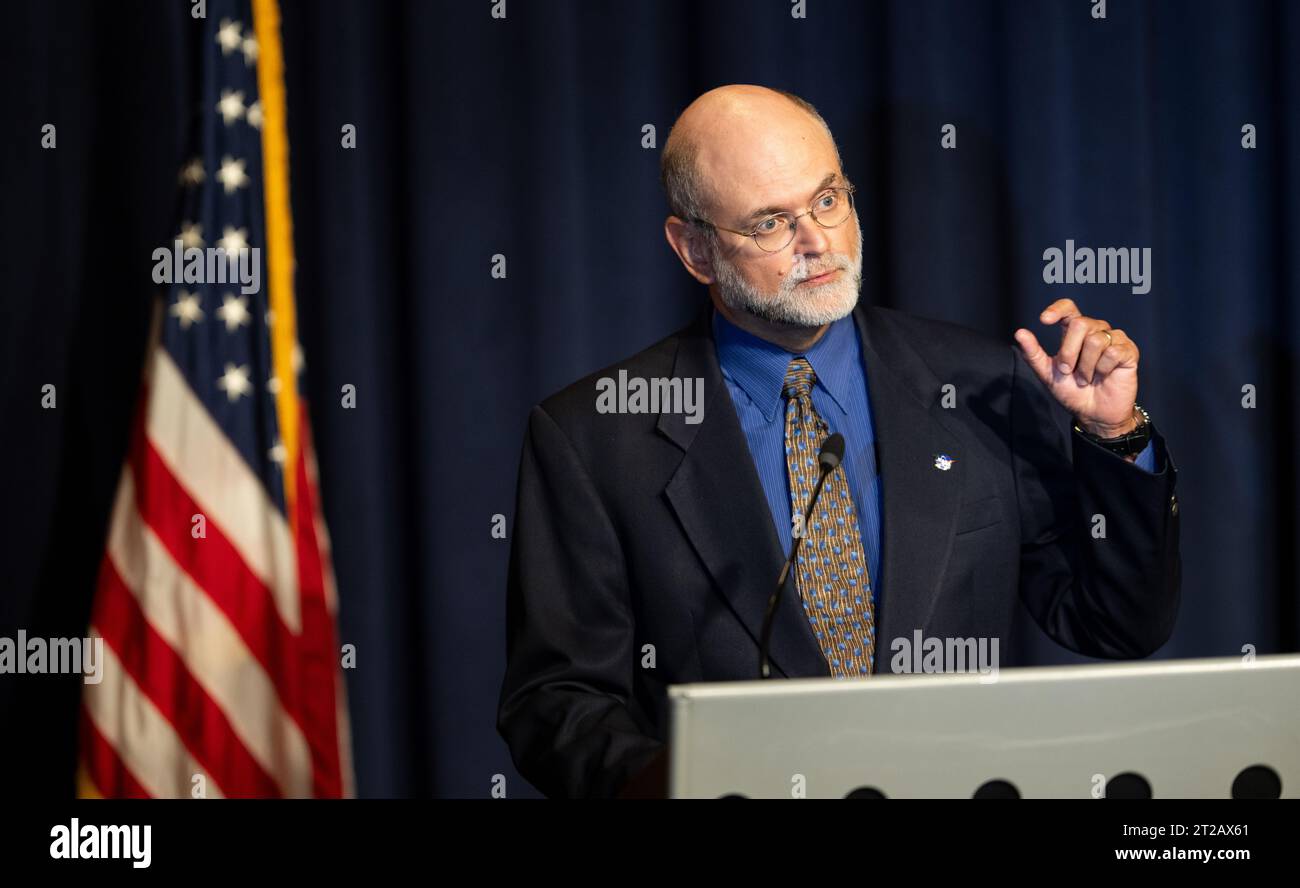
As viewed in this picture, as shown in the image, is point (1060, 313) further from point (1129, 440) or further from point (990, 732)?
point (990, 732)

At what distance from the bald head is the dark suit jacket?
0.25 m

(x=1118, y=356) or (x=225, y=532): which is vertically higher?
(x=1118, y=356)

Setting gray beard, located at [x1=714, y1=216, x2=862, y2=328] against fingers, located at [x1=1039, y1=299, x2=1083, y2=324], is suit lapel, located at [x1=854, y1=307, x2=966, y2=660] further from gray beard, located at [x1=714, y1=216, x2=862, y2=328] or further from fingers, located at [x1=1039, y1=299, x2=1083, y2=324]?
fingers, located at [x1=1039, y1=299, x2=1083, y2=324]

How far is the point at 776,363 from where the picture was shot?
2.12 metres

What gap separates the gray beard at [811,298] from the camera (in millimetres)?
2041

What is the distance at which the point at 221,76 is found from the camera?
2662mm

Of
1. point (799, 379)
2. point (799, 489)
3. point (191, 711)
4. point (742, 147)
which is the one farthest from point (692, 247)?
point (191, 711)

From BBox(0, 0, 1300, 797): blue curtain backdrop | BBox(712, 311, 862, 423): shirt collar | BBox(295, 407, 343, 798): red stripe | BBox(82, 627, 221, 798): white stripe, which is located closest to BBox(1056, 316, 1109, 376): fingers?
BBox(712, 311, 862, 423): shirt collar

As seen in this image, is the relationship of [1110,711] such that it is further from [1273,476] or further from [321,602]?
[1273,476]

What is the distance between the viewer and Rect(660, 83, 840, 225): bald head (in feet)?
6.86

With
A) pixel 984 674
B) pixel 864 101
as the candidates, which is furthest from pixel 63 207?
pixel 984 674

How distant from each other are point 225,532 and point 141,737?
0.45 meters

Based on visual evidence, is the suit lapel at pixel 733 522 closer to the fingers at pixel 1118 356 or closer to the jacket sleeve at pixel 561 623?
the jacket sleeve at pixel 561 623

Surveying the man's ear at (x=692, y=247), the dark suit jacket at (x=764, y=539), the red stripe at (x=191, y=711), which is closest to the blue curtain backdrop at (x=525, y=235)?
the red stripe at (x=191, y=711)
